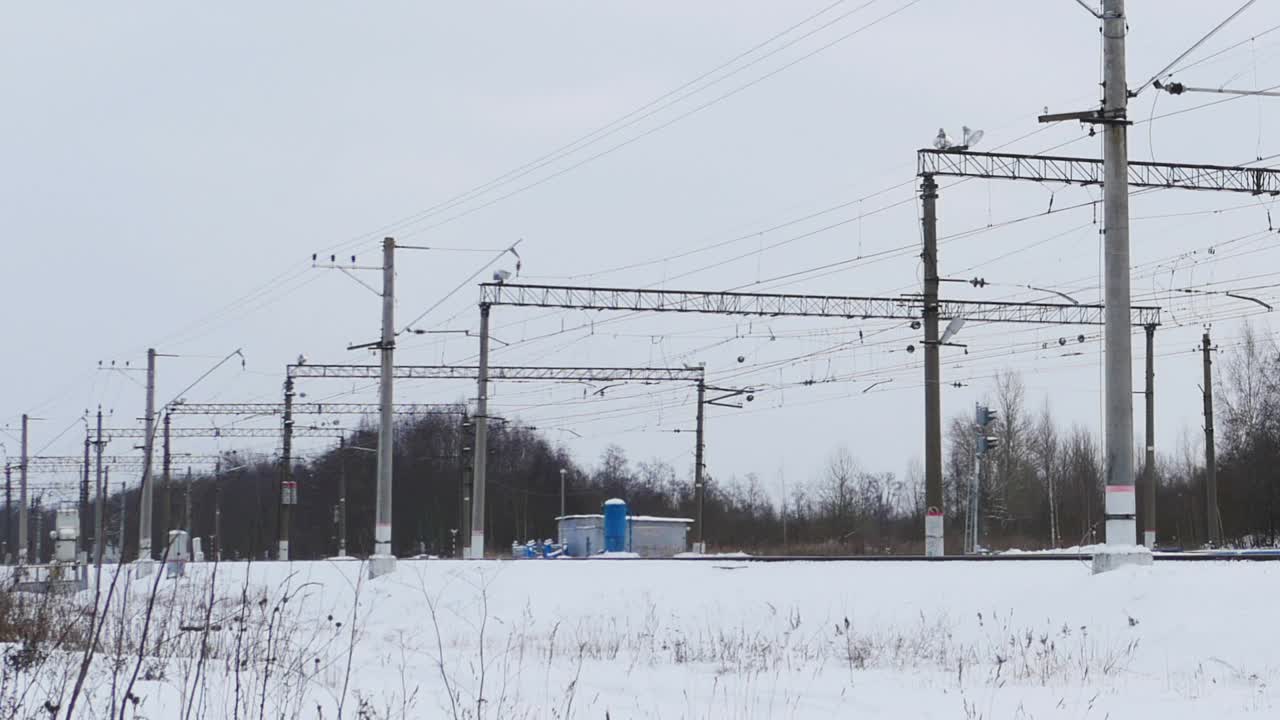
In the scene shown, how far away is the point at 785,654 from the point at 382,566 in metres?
18.1

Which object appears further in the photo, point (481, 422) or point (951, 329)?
point (481, 422)

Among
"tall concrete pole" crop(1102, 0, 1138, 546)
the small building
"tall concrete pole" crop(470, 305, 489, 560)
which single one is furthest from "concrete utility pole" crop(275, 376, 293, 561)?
"tall concrete pole" crop(1102, 0, 1138, 546)

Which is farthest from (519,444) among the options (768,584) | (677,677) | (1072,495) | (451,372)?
(677,677)

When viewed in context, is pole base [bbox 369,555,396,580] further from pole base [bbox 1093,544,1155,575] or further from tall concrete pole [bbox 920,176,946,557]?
pole base [bbox 1093,544,1155,575]

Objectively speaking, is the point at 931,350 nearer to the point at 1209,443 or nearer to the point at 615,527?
the point at 1209,443

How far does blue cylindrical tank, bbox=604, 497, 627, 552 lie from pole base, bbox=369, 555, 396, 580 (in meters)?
23.9

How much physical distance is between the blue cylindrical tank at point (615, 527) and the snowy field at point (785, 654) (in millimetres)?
31816

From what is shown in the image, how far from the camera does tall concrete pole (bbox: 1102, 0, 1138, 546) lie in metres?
16.2

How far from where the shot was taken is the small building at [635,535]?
58.8m

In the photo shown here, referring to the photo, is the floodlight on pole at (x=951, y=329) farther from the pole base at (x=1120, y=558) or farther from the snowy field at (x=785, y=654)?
the pole base at (x=1120, y=558)

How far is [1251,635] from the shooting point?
44.5 ft

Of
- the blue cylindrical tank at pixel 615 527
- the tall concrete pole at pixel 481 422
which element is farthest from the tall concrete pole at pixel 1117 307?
the blue cylindrical tank at pixel 615 527

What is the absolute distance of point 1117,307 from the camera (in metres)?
16.5

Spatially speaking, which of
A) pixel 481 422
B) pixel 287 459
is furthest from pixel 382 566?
pixel 287 459
